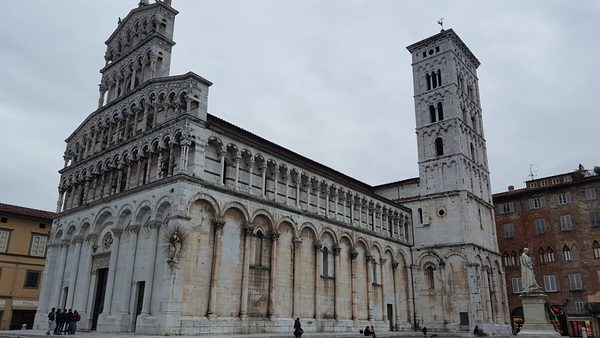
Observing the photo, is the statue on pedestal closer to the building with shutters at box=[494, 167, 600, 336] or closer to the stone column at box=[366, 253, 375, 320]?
the stone column at box=[366, 253, 375, 320]

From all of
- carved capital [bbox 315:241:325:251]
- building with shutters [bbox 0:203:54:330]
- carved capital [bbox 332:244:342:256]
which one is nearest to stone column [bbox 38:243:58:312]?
building with shutters [bbox 0:203:54:330]

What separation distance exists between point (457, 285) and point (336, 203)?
13351 mm

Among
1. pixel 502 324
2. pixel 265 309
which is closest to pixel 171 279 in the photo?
pixel 265 309

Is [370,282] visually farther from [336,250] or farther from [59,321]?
[59,321]

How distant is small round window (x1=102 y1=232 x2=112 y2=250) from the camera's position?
2742cm

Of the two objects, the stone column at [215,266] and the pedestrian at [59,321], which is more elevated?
the stone column at [215,266]

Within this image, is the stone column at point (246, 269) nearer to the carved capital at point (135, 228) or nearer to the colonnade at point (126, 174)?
the colonnade at point (126, 174)

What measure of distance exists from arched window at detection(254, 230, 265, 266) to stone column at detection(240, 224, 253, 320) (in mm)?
749

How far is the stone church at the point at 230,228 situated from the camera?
2375 centimetres

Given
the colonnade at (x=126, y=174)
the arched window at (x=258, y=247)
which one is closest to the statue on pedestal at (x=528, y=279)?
A: the arched window at (x=258, y=247)

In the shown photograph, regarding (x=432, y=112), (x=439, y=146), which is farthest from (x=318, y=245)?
(x=432, y=112)

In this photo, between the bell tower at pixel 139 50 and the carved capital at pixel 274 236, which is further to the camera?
the bell tower at pixel 139 50

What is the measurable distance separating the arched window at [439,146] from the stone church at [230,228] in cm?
34

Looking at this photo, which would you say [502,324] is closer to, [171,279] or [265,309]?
[265,309]
